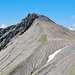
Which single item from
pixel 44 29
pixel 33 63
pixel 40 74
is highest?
pixel 44 29

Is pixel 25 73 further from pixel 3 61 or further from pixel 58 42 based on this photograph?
pixel 3 61

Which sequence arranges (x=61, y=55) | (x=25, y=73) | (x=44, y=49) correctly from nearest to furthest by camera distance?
(x=61, y=55) < (x=25, y=73) < (x=44, y=49)

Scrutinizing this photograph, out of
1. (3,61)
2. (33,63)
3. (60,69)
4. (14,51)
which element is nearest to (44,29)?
(14,51)

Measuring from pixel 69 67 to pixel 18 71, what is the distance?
140ft

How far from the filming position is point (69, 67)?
249ft

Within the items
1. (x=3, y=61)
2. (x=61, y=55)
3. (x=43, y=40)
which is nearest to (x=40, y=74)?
(x=61, y=55)

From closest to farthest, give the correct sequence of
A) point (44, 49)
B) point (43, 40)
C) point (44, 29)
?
point (44, 49) < point (43, 40) < point (44, 29)

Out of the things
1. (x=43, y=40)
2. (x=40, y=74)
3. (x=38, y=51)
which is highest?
(x=43, y=40)

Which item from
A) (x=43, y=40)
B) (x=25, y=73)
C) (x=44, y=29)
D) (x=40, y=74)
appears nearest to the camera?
(x=40, y=74)

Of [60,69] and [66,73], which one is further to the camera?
[60,69]

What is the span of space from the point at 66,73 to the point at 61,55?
84.6ft

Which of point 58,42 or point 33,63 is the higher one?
point 58,42

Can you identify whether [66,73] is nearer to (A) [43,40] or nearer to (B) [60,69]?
(B) [60,69]

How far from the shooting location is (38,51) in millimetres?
121000
